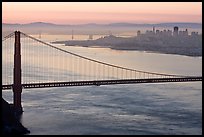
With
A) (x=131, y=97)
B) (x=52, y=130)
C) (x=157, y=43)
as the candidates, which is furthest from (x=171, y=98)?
(x=157, y=43)

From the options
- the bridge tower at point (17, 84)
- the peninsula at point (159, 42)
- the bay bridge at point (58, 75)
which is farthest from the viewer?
the peninsula at point (159, 42)

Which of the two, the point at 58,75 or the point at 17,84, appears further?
the point at 58,75

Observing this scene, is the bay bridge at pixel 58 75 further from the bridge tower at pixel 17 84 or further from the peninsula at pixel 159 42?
the peninsula at pixel 159 42

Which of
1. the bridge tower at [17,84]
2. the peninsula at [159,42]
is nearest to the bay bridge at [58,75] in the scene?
the bridge tower at [17,84]

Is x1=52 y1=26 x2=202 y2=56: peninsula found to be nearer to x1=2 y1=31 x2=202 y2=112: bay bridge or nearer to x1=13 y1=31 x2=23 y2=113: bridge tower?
x1=2 y1=31 x2=202 y2=112: bay bridge

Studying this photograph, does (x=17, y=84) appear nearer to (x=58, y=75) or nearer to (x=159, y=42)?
(x=58, y=75)

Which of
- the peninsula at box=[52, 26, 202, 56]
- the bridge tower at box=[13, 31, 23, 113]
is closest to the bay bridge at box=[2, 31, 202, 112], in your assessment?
the bridge tower at box=[13, 31, 23, 113]

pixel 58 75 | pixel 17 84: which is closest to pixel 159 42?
pixel 58 75

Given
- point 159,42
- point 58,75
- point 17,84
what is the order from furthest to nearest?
point 159,42, point 58,75, point 17,84

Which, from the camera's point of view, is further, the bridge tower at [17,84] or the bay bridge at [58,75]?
the bay bridge at [58,75]

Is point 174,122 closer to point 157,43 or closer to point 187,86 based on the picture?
point 187,86

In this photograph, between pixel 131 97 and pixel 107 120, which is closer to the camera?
pixel 107 120
